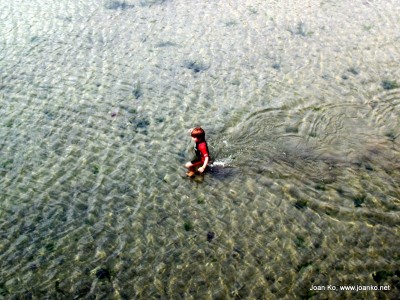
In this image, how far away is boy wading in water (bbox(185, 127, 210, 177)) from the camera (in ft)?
28.5

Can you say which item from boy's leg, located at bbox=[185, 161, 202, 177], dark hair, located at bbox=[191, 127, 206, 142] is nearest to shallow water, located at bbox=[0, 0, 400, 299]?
boy's leg, located at bbox=[185, 161, 202, 177]

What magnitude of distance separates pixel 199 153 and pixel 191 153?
0.42m

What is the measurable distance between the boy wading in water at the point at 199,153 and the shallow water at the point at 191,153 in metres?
0.23

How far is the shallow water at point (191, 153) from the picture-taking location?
733 cm

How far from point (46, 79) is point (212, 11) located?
5804mm

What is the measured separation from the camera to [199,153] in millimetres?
9070

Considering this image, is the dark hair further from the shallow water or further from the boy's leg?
the shallow water

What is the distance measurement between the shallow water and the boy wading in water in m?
0.23

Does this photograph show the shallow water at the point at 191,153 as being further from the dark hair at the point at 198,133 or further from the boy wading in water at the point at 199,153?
the dark hair at the point at 198,133

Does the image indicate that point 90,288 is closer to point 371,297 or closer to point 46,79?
point 371,297

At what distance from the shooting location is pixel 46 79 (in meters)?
11.7

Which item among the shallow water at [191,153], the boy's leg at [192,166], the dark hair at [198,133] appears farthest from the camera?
the boy's leg at [192,166]

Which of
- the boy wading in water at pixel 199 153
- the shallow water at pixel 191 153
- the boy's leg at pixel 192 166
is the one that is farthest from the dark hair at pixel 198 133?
the shallow water at pixel 191 153

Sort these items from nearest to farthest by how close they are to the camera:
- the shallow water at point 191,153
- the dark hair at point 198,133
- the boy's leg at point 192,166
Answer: the shallow water at point 191,153
the dark hair at point 198,133
the boy's leg at point 192,166
